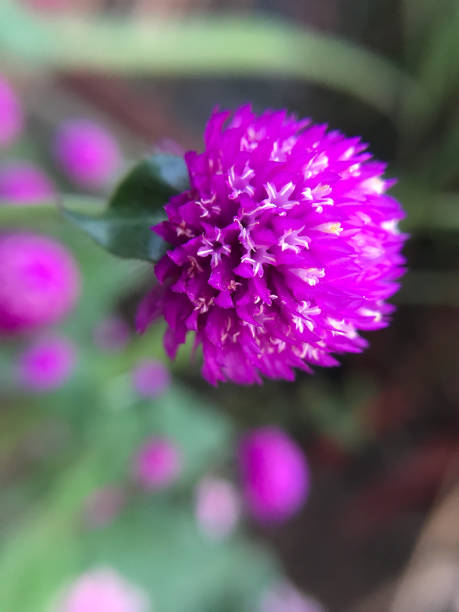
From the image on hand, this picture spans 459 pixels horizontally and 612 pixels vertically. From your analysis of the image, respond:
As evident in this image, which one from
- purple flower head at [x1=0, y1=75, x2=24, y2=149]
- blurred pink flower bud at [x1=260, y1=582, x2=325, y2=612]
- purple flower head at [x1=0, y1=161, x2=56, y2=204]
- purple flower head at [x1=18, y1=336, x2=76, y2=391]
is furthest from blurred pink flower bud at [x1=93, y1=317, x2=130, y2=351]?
blurred pink flower bud at [x1=260, y1=582, x2=325, y2=612]

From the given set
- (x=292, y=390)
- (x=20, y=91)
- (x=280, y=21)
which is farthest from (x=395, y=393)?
(x=20, y=91)

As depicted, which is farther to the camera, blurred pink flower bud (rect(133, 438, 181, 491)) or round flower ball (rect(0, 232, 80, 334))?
blurred pink flower bud (rect(133, 438, 181, 491))

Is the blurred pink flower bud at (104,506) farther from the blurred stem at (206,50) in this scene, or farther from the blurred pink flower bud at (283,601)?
the blurred stem at (206,50)

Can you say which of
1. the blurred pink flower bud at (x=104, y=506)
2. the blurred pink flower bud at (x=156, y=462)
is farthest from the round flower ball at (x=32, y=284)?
the blurred pink flower bud at (x=104, y=506)

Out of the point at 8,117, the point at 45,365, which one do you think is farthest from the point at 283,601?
the point at 8,117

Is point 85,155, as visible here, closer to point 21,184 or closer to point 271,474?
point 21,184

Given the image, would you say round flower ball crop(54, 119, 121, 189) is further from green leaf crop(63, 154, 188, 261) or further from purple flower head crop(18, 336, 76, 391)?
green leaf crop(63, 154, 188, 261)

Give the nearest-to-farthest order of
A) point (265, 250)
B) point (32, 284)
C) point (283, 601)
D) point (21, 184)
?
1. point (265, 250)
2. point (32, 284)
3. point (21, 184)
4. point (283, 601)
